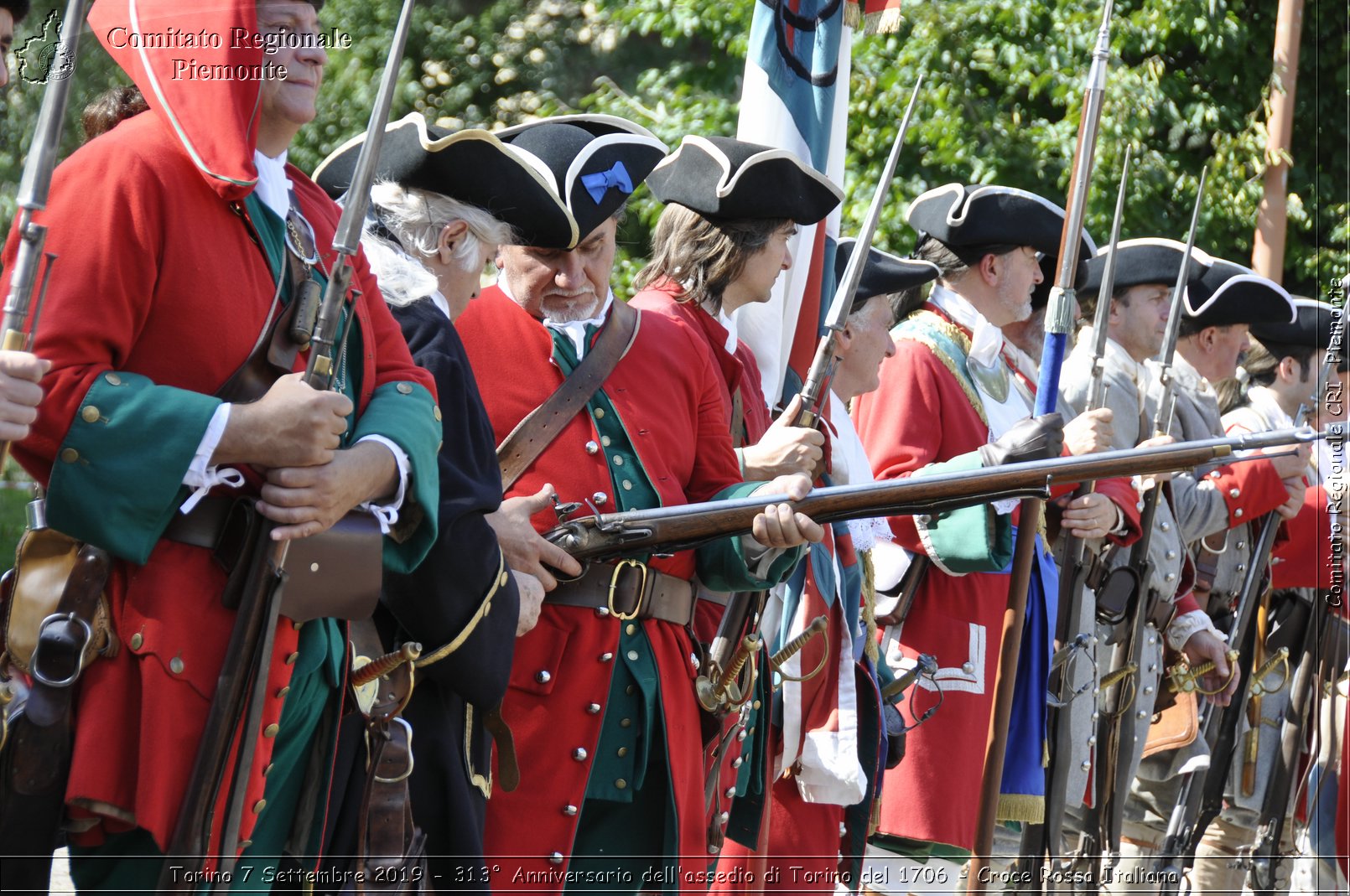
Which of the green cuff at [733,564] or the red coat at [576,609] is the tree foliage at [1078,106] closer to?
the red coat at [576,609]

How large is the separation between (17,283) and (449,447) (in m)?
1.09

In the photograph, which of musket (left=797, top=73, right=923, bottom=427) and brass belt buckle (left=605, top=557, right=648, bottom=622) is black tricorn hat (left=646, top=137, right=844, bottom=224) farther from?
brass belt buckle (left=605, top=557, right=648, bottom=622)

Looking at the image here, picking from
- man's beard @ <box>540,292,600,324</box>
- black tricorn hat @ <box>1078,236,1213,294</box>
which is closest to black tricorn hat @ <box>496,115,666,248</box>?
man's beard @ <box>540,292,600,324</box>

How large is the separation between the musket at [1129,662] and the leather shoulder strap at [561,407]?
2900 mm

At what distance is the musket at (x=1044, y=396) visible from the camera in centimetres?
474

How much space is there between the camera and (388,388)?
2953 mm

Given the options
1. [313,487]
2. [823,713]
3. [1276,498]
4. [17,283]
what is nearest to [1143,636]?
[1276,498]

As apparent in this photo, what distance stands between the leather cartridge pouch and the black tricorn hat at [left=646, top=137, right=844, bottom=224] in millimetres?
2247

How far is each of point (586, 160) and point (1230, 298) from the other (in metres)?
4.11

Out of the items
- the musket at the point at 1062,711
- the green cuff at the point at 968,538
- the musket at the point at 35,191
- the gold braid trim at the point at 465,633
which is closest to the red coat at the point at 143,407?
the musket at the point at 35,191

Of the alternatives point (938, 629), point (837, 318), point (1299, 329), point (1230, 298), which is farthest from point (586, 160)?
point (1299, 329)

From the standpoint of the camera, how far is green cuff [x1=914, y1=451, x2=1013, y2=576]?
5191 mm

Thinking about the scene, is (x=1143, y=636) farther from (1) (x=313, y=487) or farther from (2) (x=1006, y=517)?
(1) (x=313, y=487)

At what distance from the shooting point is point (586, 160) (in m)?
3.96
